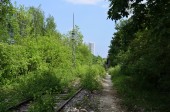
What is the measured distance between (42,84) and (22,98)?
4671 millimetres

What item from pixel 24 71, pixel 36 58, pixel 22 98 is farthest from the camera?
pixel 36 58

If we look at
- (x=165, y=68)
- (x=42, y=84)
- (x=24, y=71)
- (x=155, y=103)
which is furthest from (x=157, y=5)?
(x=24, y=71)

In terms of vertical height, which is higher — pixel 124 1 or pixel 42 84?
pixel 124 1

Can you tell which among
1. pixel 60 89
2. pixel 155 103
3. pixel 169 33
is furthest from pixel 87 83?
pixel 169 33

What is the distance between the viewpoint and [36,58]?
3541 cm

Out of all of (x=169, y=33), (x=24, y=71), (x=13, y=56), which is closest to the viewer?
(x=169, y=33)

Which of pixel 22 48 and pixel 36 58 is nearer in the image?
pixel 22 48

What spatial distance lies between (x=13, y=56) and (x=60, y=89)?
637 centimetres

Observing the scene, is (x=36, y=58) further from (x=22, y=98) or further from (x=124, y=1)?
(x=124, y=1)

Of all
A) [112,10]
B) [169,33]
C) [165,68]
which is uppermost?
[112,10]

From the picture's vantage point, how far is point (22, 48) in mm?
33031

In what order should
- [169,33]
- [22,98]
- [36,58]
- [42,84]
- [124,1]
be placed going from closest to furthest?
[169,33]
[124,1]
[22,98]
[42,84]
[36,58]

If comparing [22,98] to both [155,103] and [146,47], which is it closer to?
[155,103]

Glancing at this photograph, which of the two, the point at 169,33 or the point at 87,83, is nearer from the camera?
the point at 169,33
